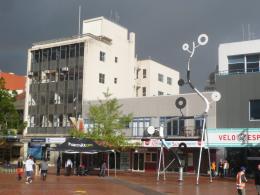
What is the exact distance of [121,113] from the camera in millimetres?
54281

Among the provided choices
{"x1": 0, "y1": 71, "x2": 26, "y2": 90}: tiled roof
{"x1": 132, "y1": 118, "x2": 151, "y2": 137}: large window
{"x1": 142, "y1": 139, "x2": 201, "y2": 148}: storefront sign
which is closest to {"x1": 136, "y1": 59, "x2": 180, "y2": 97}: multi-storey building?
{"x1": 0, "y1": 71, "x2": 26, "y2": 90}: tiled roof

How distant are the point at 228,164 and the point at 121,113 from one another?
14708mm

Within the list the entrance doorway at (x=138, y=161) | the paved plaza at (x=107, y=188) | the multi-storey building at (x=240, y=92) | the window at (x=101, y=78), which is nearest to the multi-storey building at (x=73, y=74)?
the window at (x=101, y=78)

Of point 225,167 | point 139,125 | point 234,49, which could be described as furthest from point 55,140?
point 234,49

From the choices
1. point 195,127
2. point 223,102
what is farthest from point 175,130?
point 223,102

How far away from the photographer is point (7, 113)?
5006 centimetres

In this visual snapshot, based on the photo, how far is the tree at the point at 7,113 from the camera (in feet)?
161

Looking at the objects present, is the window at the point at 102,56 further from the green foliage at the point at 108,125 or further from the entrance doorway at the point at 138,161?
the entrance doorway at the point at 138,161

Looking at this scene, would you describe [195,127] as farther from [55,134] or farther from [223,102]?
[55,134]

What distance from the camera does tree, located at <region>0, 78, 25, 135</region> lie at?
1935 inches

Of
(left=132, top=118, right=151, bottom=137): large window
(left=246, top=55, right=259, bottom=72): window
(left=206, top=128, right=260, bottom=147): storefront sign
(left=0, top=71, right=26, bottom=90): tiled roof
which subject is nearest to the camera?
(left=206, top=128, right=260, bottom=147): storefront sign

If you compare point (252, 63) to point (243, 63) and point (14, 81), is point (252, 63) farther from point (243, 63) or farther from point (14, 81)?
point (14, 81)

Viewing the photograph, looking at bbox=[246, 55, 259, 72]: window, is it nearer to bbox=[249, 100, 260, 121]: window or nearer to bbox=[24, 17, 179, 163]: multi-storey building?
bbox=[249, 100, 260, 121]: window

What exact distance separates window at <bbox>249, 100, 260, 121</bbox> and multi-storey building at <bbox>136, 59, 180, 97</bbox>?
1347 inches
